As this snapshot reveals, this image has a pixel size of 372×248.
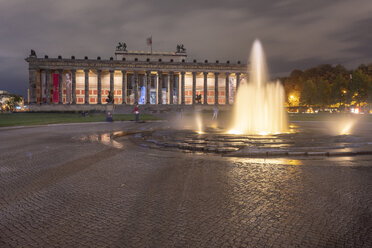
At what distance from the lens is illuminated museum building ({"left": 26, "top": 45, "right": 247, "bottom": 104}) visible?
87.7m

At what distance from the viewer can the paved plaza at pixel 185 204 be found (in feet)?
15.6

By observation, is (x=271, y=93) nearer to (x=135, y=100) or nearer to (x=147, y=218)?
(x=147, y=218)

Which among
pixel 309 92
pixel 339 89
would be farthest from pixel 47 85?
pixel 339 89

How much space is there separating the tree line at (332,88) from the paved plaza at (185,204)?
274 ft

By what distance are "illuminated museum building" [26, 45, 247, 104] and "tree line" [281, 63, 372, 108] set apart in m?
23.1

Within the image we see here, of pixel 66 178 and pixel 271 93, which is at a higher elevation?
pixel 271 93

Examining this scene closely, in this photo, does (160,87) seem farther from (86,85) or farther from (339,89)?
(339,89)

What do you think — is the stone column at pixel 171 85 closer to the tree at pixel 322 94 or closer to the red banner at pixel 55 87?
the red banner at pixel 55 87

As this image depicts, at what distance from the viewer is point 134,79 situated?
9281 centimetres

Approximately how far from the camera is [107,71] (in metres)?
93.8

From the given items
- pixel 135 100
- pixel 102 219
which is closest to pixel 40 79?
pixel 135 100

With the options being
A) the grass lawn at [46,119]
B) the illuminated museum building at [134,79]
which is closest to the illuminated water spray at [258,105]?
the grass lawn at [46,119]

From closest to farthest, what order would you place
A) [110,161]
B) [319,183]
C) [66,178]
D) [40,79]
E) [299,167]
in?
[319,183] < [66,178] < [299,167] < [110,161] < [40,79]

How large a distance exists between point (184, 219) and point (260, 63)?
30.5m
